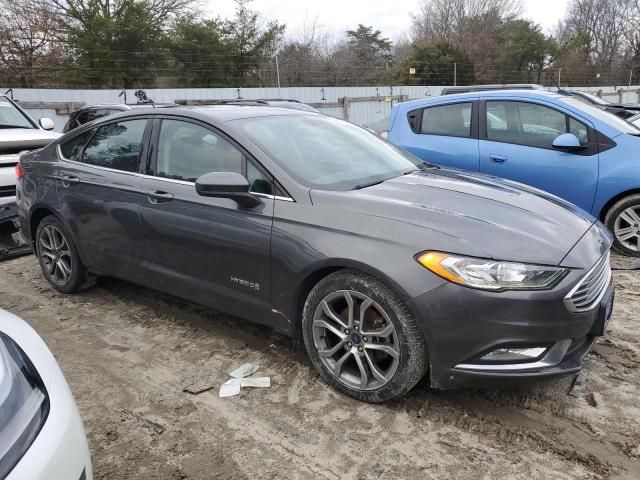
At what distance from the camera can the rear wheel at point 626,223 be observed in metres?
5.24

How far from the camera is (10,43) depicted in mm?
20703

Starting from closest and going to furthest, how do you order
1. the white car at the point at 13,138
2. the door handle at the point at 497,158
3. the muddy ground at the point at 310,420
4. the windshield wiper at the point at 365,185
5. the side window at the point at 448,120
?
the muddy ground at the point at 310,420 < the windshield wiper at the point at 365,185 < the door handle at the point at 497,158 < the side window at the point at 448,120 < the white car at the point at 13,138

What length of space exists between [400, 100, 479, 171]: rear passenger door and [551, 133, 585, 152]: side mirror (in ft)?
2.80

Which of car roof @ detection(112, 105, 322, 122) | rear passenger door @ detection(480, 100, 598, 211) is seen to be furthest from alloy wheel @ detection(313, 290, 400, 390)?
rear passenger door @ detection(480, 100, 598, 211)

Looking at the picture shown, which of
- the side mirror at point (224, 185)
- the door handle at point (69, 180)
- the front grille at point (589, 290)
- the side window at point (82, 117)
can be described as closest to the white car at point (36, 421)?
the side mirror at point (224, 185)

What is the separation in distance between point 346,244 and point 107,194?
2158mm

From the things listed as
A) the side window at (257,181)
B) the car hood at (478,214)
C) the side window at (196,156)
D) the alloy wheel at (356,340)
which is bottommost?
the alloy wheel at (356,340)

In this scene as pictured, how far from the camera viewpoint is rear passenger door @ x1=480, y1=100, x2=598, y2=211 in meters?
5.39

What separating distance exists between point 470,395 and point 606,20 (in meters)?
59.7

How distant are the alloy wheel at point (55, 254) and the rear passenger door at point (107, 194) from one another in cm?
34

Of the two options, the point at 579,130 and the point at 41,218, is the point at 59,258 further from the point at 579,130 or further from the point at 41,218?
the point at 579,130

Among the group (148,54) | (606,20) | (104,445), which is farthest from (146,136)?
(606,20)

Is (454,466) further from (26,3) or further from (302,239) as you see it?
(26,3)

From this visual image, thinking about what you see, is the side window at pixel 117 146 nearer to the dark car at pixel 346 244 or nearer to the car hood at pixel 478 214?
the dark car at pixel 346 244
